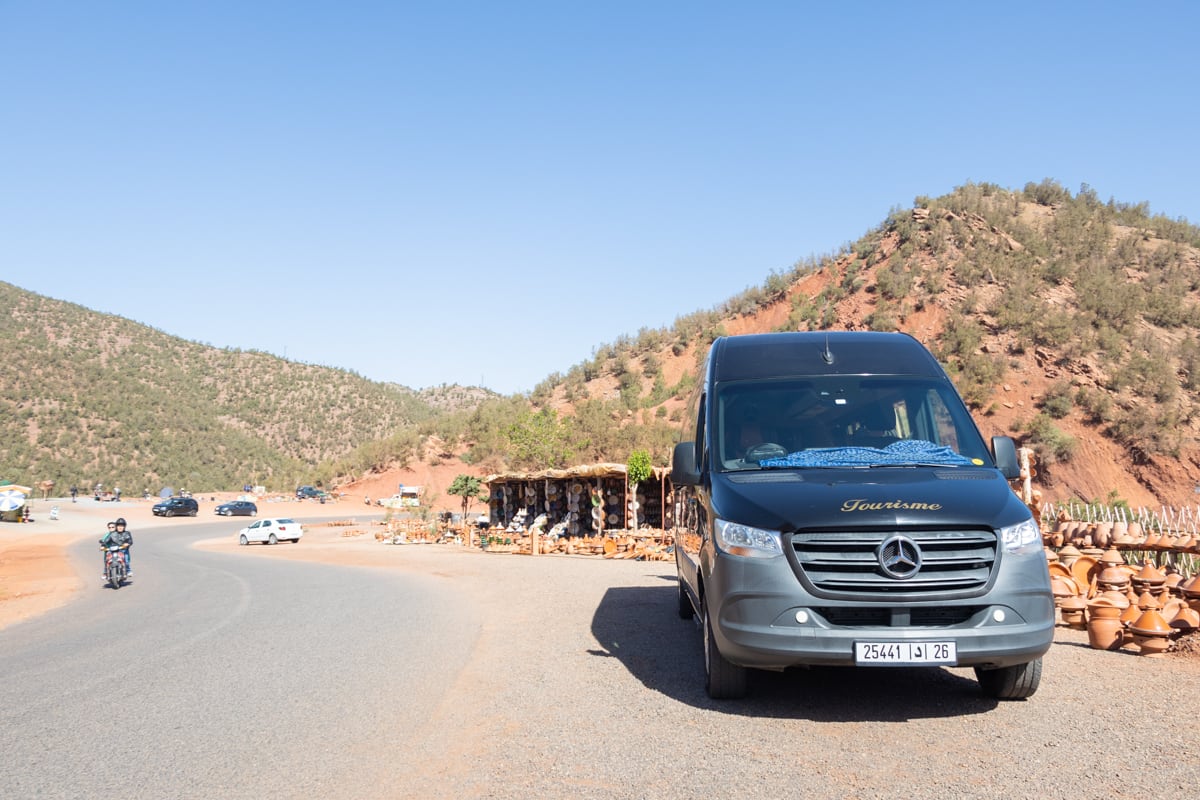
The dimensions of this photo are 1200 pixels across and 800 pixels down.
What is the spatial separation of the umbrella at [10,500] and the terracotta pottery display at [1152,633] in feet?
201

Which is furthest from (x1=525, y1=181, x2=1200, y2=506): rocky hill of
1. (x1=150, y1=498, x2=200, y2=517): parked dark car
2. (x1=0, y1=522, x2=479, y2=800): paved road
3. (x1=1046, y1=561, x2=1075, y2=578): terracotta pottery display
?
(x1=150, y1=498, x2=200, y2=517): parked dark car

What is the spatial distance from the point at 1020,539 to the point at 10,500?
62226mm

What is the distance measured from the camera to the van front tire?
6164mm

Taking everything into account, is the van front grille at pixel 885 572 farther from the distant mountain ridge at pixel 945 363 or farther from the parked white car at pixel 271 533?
the parked white car at pixel 271 533

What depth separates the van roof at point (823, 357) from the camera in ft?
23.5

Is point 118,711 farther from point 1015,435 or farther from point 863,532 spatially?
point 1015,435

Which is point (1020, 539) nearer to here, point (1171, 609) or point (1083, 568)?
point (1171, 609)

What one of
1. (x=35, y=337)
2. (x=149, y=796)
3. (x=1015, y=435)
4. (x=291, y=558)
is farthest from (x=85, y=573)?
(x=35, y=337)

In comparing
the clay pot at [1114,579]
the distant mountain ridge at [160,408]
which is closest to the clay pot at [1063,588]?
the clay pot at [1114,579]

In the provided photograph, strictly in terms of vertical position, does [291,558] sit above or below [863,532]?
below

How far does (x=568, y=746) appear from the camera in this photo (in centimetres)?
536

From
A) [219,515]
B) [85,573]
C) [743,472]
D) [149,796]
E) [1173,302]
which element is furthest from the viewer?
[219,515]

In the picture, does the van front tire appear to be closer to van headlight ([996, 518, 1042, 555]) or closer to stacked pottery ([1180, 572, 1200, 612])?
van headlight ([996, 518, 1042, 555])

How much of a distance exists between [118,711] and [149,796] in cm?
256
